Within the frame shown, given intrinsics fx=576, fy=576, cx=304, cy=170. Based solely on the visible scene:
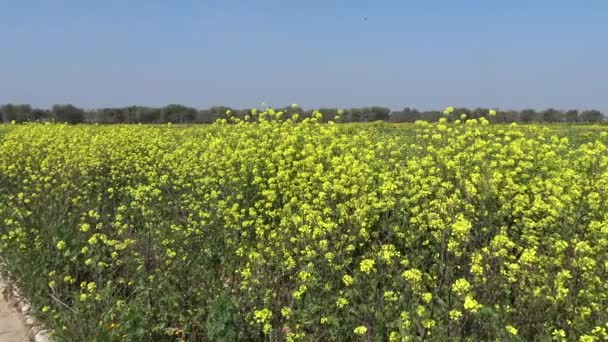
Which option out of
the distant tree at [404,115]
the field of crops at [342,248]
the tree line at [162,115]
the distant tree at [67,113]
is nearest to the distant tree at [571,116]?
the tree line at [162,115]

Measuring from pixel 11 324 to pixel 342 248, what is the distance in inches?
130

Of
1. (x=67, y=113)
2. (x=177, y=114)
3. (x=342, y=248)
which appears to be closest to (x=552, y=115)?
(x=177, y=114)

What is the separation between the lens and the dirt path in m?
5.10

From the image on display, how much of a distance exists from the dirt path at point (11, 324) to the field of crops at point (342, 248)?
260 mm

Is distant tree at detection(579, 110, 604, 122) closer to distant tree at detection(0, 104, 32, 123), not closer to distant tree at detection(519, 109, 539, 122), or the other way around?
→ distant tree at detection(519, 109, 539, 122)

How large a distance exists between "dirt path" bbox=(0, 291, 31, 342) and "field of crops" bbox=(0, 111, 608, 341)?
0.85 feet

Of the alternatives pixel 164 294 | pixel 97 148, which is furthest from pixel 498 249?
pixel 97 148

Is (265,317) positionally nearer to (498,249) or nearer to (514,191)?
(498,249)

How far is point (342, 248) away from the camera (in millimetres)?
4465

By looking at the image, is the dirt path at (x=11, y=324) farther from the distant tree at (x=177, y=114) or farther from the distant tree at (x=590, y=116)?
the distant tree at (x=590, y=116)

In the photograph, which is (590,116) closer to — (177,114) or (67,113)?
(177,114)

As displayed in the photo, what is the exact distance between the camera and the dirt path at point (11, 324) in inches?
201

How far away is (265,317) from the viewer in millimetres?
3562

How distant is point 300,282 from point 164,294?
1348mm
